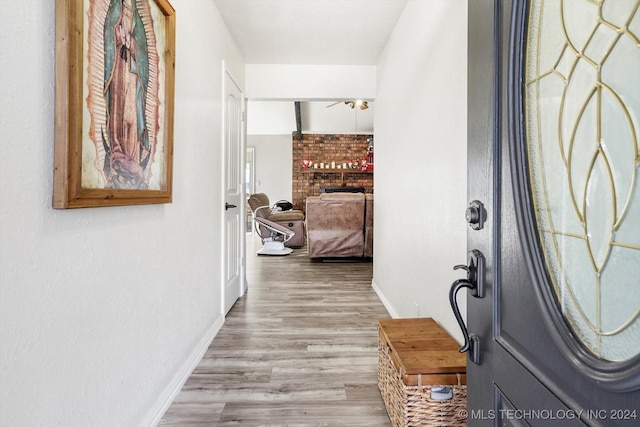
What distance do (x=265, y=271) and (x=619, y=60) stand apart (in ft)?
14.4

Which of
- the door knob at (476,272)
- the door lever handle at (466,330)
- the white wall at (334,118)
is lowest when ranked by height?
the door lever handle at (466,330)

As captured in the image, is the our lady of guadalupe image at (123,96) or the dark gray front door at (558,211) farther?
the our lady of guadalupe image at (123,96)

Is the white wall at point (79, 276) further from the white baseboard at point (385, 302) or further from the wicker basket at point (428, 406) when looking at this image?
the white baseboard at point (385, 302)

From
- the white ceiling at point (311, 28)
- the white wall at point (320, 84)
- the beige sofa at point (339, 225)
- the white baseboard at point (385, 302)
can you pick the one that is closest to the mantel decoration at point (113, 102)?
the white ceiling at point (311, 28)

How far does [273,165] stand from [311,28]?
23.6 ft

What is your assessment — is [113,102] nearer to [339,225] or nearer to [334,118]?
[339,225]

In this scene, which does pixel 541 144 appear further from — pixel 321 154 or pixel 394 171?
pixel 321 154

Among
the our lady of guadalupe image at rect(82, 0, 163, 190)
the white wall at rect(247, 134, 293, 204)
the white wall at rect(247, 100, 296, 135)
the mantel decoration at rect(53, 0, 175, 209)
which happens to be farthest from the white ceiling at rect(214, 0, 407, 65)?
the white wall at rect(247, 134, 293, 204)

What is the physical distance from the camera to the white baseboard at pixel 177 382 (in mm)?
1554

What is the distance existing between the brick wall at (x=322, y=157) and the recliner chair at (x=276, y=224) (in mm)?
3037

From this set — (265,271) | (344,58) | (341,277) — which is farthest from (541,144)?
(265,271)

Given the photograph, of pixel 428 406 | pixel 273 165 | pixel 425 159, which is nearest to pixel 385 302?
pixel 425 159

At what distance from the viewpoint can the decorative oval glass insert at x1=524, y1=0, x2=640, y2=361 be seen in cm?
42

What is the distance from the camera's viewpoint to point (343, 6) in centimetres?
261
